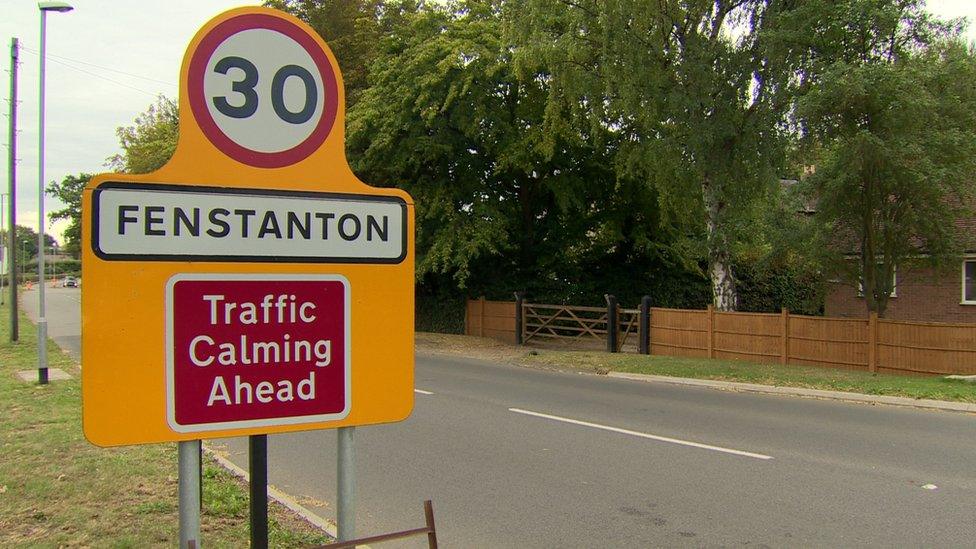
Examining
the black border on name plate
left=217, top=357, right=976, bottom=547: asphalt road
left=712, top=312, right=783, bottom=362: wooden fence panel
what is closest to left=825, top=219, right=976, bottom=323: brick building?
left=712, top=312, right=783, bottom=362: wooden fence panel

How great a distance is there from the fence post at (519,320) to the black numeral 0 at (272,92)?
68.4 ft

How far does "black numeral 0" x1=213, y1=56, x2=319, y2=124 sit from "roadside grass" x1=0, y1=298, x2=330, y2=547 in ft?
11.2

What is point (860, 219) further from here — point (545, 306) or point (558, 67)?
point (545, 306)

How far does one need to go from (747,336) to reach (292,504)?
549 inches

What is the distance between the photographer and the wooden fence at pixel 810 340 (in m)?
14.5

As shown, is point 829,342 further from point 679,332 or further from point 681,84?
point 681,84

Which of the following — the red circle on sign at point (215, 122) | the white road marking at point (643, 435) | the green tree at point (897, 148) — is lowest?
the white road marking at point (643, 435)

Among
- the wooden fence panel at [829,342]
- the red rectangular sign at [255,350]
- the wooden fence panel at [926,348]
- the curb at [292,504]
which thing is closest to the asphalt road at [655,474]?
the curb at [292,504]

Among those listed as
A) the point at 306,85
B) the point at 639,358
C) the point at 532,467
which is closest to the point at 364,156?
the point at 639,358

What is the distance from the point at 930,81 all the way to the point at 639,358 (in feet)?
28.3

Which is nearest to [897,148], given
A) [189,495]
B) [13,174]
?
[189,495]

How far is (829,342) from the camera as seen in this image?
16.0 m

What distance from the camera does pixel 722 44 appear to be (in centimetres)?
1484

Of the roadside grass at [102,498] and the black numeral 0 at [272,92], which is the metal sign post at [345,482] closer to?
the black numeral 0 at [272,92]
